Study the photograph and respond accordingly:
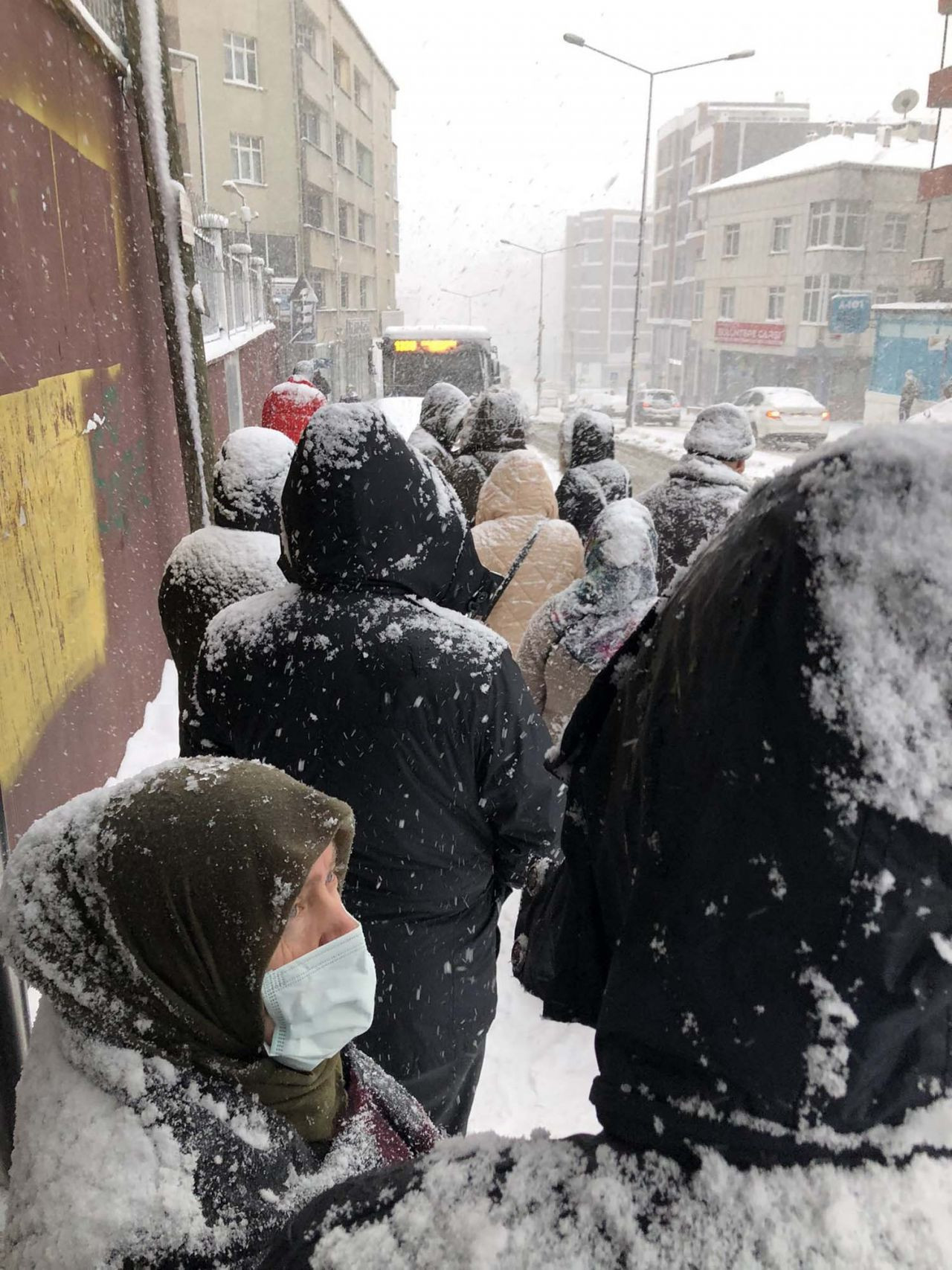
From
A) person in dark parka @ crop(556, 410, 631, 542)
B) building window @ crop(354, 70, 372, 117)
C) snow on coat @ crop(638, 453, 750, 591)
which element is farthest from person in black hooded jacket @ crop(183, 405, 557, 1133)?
building window @ crop(354, 70, 372, 117)

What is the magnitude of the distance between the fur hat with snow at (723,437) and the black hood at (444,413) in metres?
3.14

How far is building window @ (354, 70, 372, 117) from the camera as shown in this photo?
3722 cm

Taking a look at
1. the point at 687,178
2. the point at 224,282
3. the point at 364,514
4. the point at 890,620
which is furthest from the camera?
the point at 687,178

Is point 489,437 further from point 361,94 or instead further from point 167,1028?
point 361,94

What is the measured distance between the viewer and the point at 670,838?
28.2 inches

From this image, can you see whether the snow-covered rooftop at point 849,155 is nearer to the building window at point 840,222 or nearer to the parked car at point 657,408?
the building window at point 840,222

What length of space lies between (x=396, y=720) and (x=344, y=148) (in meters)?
40.6

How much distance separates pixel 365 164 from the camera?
40406mm

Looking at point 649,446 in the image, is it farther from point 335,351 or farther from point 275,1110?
point 275,1110

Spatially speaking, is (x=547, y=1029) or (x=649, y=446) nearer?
(x=547, y=1029)

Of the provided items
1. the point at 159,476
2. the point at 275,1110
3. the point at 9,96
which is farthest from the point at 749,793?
the point at 159,476

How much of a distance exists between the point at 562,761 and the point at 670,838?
16 cm

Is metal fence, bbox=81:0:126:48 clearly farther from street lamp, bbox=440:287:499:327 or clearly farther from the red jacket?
street lamp, bbox=440:287:499:327

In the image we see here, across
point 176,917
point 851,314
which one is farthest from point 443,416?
point 851,314
